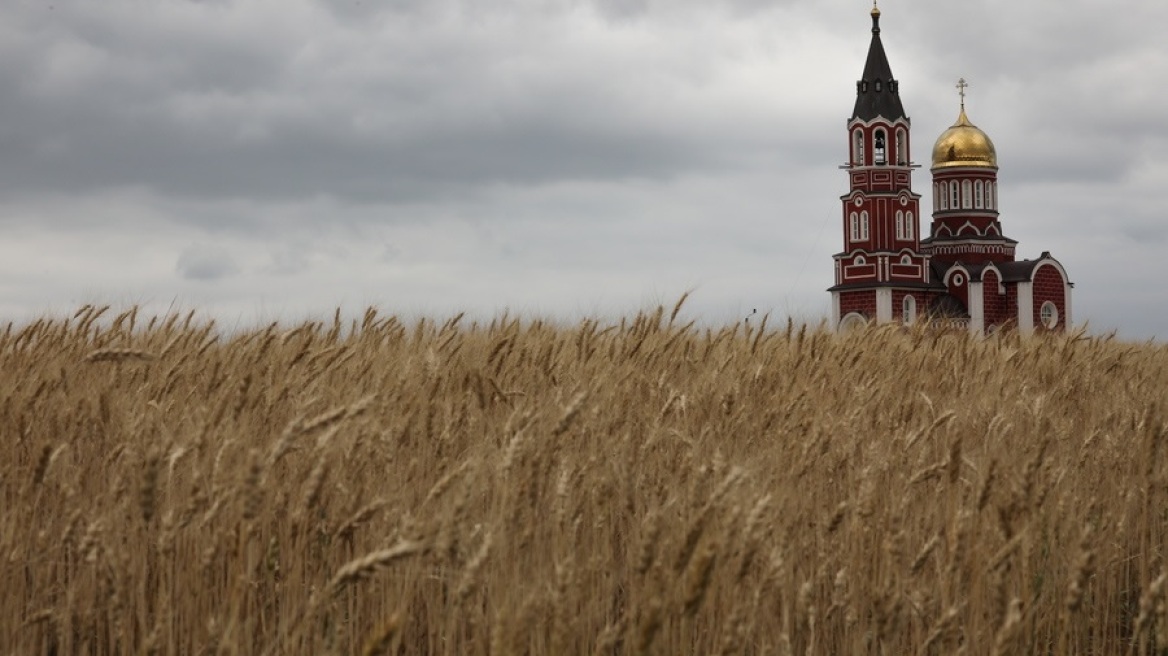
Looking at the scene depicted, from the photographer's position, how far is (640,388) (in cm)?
512

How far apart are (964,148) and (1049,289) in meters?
9.04

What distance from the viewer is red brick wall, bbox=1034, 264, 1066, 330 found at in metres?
63.0

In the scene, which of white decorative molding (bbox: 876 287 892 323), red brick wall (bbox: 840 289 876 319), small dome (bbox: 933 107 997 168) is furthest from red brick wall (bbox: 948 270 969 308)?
small dome (bbox: 933 107 997 168)

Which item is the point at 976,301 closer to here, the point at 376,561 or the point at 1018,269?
the point at 1018,269

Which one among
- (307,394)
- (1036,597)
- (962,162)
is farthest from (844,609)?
(962,162)

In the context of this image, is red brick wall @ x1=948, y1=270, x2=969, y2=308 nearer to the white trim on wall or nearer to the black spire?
the white trim on wall

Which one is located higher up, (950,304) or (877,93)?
(877,93)

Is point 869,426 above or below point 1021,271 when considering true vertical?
below

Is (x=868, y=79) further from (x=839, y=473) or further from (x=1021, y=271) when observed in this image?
(x=839, y=473)

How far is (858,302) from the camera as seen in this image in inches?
2424

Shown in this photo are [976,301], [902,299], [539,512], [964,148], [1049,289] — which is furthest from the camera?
[964,148]

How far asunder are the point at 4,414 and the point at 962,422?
321 centimetres

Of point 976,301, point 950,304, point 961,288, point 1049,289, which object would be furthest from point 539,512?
point 1049,289

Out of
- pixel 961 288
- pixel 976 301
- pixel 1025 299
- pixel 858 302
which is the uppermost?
pixel 961 288
